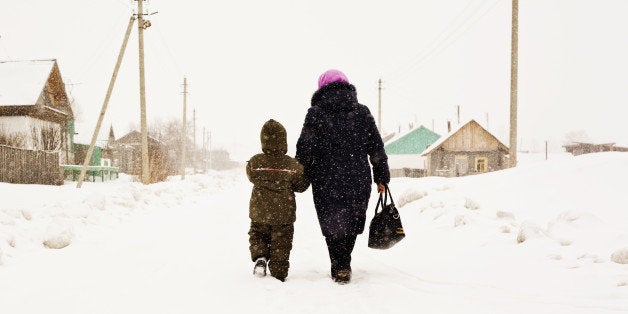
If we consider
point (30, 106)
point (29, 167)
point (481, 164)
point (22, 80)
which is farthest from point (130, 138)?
point (481, 164)

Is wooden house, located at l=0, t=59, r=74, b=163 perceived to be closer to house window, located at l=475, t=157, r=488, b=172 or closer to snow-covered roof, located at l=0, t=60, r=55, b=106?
snow-covered roof, located at l=0, t=60, r=55, b=106

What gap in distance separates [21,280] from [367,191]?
330 centimetres

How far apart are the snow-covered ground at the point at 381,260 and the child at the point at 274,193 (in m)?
0.28

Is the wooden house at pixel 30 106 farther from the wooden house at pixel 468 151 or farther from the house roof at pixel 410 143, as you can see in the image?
the house roof at pixel 410 143

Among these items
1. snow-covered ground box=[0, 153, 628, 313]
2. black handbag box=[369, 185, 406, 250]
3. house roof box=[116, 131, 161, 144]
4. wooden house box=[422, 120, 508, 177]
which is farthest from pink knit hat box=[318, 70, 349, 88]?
house roof box=[116, 131, 161, 144]

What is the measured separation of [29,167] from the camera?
19.6 m

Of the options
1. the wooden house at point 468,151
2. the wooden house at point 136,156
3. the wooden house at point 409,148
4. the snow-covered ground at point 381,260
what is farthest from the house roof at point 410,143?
the snow-covered ground at point 381,260

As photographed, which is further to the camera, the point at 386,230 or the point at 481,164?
the point at 481,164

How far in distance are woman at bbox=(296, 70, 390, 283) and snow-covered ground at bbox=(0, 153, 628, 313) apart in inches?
19.8

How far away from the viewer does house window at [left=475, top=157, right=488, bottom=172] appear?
1513 inches

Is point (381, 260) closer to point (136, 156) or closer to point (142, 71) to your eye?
point (142, 71)

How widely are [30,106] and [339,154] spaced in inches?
1124

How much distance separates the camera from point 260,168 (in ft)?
12.9

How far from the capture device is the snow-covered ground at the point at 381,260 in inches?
Result: 120
